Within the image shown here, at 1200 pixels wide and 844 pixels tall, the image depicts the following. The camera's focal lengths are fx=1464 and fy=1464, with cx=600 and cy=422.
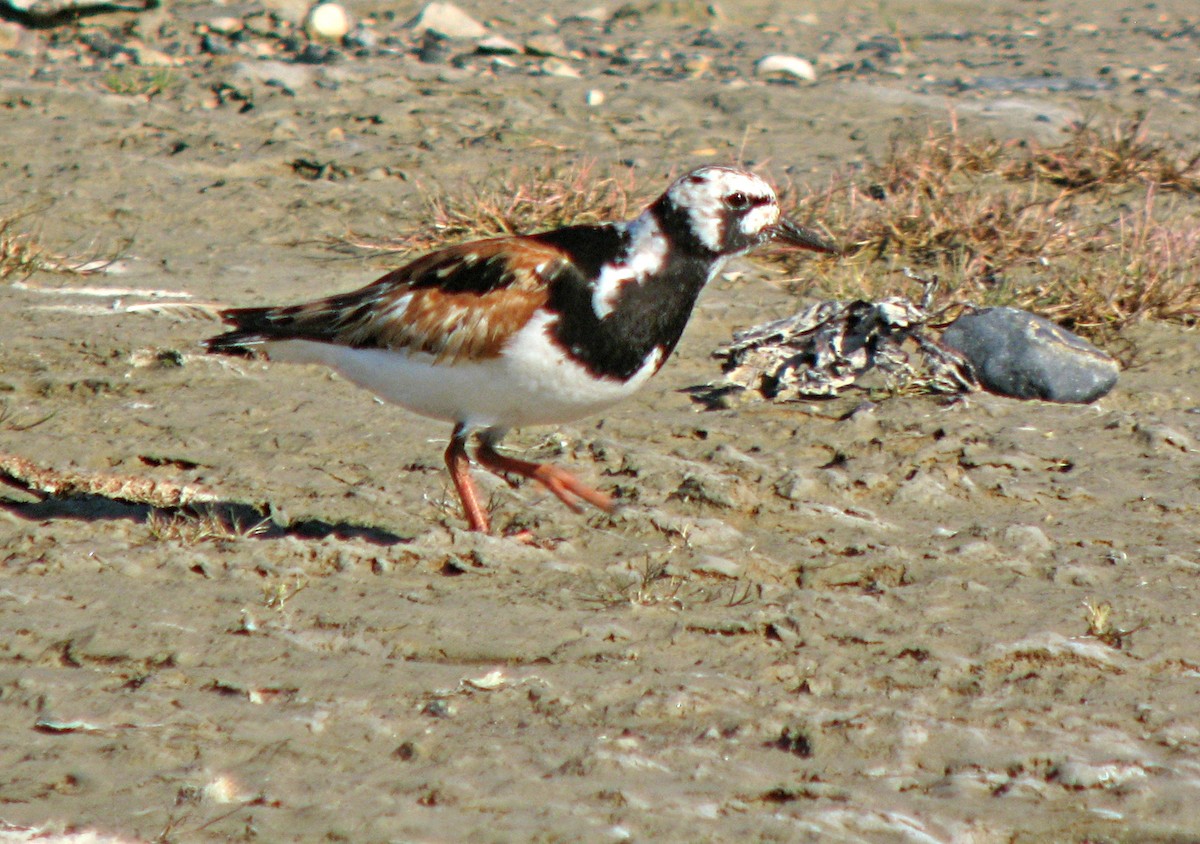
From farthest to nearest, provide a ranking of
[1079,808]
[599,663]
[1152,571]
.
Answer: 1. [1152,571]
2. [599,663]
3. [1079,808]

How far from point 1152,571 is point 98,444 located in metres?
3.59

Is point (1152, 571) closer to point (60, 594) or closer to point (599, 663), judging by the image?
point (599, 663)

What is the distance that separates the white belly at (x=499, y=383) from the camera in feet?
14.6

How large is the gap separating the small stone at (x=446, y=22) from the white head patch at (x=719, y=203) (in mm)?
8114

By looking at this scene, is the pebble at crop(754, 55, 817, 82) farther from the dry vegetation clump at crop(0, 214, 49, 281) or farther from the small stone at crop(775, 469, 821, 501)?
the small stone at crop(775, 469, 821, 501)

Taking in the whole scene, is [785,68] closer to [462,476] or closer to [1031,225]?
[1031,225]

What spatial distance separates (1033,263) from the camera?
747cm

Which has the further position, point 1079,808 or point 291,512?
point 291,512

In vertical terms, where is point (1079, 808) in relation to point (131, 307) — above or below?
above

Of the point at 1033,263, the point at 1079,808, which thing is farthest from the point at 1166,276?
the point at 1079,808

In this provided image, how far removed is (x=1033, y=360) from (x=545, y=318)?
2612 mm

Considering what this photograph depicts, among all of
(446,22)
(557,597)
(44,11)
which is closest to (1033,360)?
(557,597)

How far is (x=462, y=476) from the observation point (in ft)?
15.8

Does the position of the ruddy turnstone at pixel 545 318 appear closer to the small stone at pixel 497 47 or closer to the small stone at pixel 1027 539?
the small stone at pixel 1027 539
